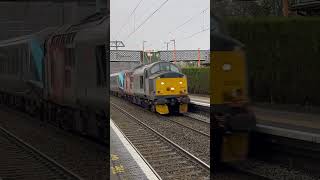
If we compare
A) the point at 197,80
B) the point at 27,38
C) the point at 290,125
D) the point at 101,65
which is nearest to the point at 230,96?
the point at 101,65

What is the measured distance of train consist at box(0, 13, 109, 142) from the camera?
359 centimetres

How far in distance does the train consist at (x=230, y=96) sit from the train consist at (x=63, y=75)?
103 centimetres

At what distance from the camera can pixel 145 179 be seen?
18.0ft

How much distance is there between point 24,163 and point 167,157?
3940 millimetres

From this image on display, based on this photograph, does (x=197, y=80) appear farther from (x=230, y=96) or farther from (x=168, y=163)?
(x=230, y=96)

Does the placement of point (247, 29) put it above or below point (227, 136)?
above

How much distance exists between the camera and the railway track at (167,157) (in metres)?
6.18

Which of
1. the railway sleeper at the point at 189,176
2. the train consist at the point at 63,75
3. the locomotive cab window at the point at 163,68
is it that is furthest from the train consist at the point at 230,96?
the locomotive cab window at the point at 163,68

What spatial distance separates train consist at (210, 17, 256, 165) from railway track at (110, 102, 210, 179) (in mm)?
2375

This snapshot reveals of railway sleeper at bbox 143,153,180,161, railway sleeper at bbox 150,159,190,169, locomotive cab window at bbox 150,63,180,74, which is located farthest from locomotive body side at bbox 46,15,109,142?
locomotive cab window at bbox 150,63,180,74

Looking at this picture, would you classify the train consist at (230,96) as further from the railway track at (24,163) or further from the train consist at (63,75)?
the railway track at (24,163)

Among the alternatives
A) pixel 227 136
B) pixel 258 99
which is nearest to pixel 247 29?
pixel 258 99

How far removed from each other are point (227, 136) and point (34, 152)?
2067 millimetres

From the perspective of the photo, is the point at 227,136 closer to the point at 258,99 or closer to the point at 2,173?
the point at 258,99
